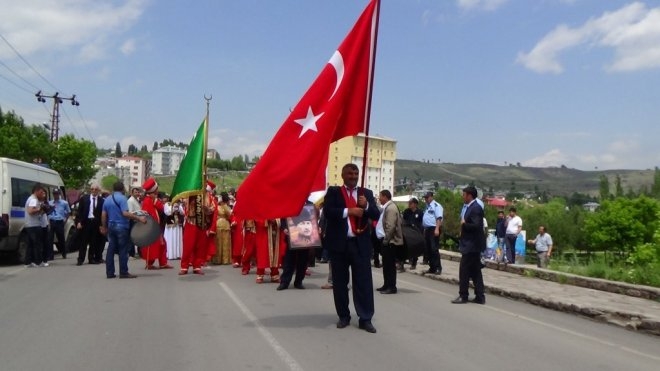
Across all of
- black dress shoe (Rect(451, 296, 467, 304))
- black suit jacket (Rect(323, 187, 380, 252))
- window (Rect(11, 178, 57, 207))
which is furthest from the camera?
window (Rect(11, 178, 57, 207))

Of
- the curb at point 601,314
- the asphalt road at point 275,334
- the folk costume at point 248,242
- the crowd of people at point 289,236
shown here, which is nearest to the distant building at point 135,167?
the crowd of people at point 289,236

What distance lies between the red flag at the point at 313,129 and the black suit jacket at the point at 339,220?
0.33 metres

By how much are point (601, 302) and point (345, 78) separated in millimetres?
5977

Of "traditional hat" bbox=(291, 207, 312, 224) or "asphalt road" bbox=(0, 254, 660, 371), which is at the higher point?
"traditional hat" bbox=(291, 207, 312, 224)

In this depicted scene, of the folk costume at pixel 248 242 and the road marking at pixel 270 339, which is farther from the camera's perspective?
the folk costume at pixel 248 242

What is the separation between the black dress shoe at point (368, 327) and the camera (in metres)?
7.66

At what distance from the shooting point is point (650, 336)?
27.9 ft

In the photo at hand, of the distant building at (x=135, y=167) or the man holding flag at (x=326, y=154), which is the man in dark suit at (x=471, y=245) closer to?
the man holding flag at (x=326, y=154)

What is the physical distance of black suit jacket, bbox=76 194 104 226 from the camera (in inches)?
639

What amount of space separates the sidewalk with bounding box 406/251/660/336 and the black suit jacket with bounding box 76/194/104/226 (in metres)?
8.27

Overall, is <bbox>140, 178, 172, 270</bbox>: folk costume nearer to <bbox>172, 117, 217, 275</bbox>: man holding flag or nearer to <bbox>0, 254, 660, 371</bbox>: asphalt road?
<bbox>172, 117, 217, 275</bbox>: man holding flag

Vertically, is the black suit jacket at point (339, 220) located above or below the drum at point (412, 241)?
above

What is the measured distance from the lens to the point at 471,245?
10.6 m

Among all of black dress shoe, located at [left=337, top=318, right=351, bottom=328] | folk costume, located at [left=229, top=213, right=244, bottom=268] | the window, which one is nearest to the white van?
the window
